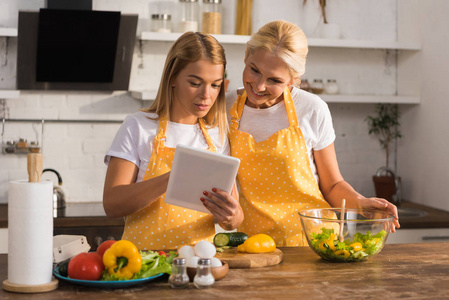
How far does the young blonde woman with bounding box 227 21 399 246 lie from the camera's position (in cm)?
222

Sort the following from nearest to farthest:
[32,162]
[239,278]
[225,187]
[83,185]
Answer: [32,162] < [239,278] < [225,187] < [83,185]

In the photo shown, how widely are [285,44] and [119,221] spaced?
159 centimetres

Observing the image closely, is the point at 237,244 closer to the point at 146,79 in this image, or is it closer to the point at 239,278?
the point at 239,278

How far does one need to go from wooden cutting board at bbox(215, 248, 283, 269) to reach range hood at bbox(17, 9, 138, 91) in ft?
6.97

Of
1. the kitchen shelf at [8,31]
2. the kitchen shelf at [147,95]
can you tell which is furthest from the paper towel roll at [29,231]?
the kitchen shelf at [8,31]

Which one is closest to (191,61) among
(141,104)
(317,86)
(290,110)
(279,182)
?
(290,110)

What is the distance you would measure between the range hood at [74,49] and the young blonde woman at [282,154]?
5.13 feet

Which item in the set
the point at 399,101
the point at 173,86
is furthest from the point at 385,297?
the point at 399,101

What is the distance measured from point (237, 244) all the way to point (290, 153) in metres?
0.45

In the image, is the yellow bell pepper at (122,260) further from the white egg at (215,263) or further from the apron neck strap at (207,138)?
the apron neck strap at (207,138)

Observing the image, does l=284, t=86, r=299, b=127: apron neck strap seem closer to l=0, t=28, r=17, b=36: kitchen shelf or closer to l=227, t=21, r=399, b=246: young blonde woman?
l=227, t=21, r=399, b=246: young blonde woman

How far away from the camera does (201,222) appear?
2.15 meters

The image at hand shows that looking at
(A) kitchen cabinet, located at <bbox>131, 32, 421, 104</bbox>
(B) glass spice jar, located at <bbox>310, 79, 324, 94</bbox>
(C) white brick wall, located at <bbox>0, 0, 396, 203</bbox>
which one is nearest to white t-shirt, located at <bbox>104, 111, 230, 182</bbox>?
(A) kitchen cabinet, located at <bbox>131, 32, 421, 104</bbox>

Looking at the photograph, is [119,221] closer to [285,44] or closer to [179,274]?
[285,44]
